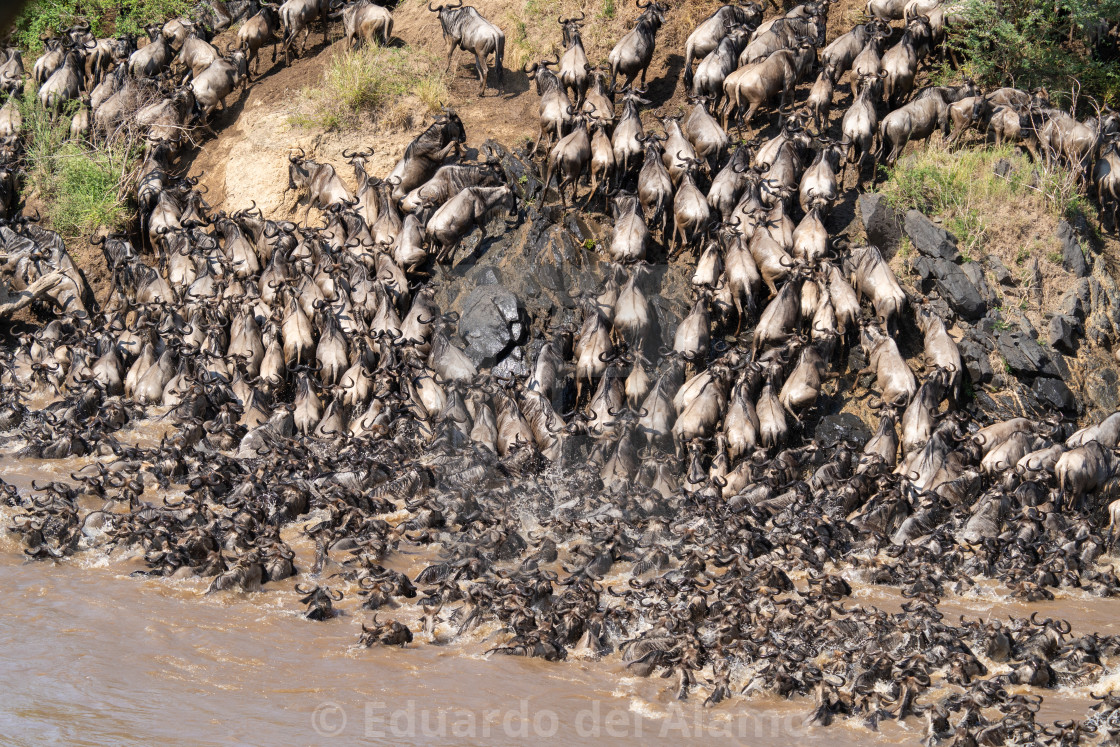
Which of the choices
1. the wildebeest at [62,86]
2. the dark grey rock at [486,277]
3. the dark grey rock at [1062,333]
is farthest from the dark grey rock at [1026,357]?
the wildebeest at [62,86]

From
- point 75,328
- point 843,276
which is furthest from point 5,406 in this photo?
point 843,276

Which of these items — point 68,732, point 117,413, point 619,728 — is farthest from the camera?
point 117,413

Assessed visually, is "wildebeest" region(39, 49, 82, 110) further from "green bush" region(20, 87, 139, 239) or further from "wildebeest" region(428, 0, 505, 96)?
"wildebeest" region(428, 0, 505, 96)

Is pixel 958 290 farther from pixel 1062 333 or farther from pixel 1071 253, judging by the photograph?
pixel 1071 253

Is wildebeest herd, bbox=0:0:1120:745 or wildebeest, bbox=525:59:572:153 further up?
wildebeest, bbox=525:59:572:153

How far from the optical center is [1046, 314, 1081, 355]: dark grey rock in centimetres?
1168

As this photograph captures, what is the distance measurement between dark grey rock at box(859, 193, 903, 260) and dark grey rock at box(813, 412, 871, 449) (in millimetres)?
2447

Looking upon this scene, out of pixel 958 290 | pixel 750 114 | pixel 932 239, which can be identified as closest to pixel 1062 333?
pixel 958 290

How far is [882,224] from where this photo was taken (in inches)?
495

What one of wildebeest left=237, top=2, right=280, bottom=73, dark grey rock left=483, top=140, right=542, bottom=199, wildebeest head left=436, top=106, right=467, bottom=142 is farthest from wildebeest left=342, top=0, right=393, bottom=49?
dark grey rock left=483, top=140, right=542, bottom=199

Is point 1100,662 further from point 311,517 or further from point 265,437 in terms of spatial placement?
point 265,437

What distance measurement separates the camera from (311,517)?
9.22 metres

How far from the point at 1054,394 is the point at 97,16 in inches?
716

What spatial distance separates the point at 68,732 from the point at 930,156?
1154 centimetres
